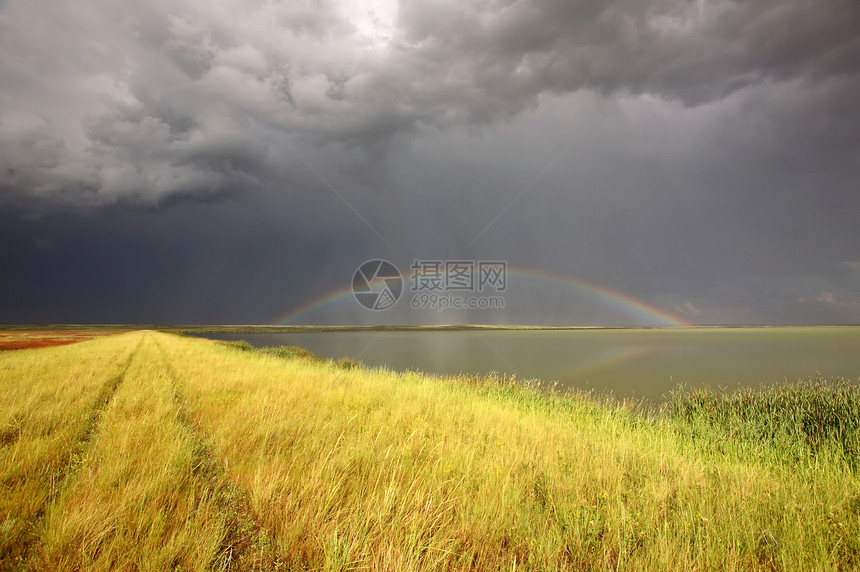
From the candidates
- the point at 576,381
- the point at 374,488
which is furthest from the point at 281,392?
the point at 576,381

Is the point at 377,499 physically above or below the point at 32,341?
above

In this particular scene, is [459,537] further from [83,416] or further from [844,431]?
[844,431]

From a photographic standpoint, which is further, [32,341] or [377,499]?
[32,341]

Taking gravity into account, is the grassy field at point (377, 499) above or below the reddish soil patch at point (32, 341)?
above

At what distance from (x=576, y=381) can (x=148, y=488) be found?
2329 cm

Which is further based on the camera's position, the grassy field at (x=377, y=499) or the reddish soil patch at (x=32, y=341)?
the reddish soil patch at (x=32, y=341)

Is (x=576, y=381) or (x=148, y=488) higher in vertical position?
(x=148, y=488)

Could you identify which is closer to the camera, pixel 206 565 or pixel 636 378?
pixel 206 565

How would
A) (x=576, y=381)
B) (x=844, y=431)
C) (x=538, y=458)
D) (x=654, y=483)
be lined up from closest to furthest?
(x=654, y=483) < (x=538, y=458) < (x=844, y=431) < (x=576, y=381)

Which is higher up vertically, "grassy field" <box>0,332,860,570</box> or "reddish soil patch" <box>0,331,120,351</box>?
"grassy field" <box>0,332,860,570</box>

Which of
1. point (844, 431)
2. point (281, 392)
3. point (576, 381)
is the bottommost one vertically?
point (576, 381)

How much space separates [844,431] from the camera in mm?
8453

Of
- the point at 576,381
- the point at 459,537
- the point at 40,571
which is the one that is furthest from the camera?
the point at 576,381

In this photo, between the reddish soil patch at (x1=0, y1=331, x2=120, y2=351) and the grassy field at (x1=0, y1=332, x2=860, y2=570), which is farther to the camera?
the reddish soil patch at (x1=0, y1=331, x2=120, y2=351)
